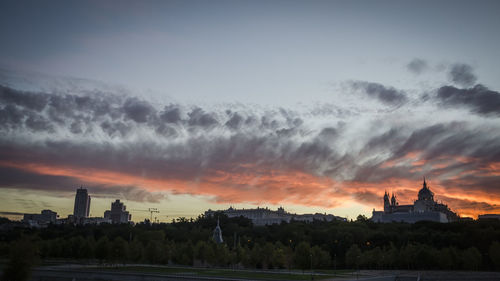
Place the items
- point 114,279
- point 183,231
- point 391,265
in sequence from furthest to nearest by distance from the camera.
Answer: point 183,231
point 391,265
point 114,279

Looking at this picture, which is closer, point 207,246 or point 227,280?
point 227,280

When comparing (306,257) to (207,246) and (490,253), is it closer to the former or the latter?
(207,246)

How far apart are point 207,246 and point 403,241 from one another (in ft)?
146

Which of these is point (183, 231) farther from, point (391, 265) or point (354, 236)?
point (391, 265)

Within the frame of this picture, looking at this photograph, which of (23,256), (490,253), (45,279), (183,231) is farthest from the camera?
(183,231)

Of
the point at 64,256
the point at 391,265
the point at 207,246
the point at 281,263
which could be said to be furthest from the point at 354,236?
the point at 64,256

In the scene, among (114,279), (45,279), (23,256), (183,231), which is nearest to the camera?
(23,256)

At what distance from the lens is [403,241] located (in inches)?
3925

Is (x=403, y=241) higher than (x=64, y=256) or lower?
higher

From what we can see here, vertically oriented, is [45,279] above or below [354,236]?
below

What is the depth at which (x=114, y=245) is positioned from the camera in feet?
268

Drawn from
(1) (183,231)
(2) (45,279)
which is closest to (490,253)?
(2) (45,279)

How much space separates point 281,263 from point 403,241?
32.5m

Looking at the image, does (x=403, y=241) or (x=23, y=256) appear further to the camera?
(x=403, y=241)
